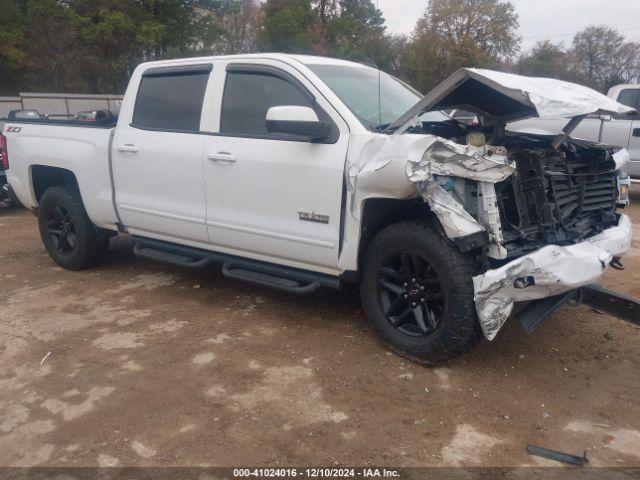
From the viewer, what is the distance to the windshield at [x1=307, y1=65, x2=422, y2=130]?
405 cm

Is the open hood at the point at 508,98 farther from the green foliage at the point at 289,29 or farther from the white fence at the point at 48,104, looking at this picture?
the green foliage at the point at 289,29

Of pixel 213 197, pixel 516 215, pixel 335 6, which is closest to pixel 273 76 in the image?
pixel 213 197

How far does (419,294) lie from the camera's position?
3654mm

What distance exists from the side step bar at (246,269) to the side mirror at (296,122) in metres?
1.02

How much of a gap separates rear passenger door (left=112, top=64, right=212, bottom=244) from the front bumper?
236 cm

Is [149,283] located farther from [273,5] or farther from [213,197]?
[273,5]

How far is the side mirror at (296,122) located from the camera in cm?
367

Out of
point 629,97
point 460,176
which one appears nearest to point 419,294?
point 460,176

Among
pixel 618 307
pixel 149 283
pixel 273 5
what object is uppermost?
pixel 273 5

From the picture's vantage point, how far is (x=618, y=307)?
360cm

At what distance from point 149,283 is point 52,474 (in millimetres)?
2918

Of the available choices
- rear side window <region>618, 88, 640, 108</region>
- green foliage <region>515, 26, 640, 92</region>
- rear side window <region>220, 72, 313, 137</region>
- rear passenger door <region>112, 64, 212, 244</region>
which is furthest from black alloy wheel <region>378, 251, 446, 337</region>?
green foliage <region>515, 26, 640, 92</region>

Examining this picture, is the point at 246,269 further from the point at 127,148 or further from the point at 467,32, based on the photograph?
the point at 467,32

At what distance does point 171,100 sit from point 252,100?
911 mm
